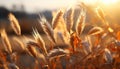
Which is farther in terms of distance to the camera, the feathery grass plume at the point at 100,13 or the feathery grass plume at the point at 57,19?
the feathery grass plume at the point at 100,13

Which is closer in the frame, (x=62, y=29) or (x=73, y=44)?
(x=73, y=44)

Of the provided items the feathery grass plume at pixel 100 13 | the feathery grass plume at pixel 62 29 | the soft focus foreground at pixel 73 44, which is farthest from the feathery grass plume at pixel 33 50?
the feathery grass plume at pixel 100 13

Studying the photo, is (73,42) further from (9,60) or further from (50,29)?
(9,60)

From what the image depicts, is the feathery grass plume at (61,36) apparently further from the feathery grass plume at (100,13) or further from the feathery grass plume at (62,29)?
the feathery grass plume at (100,13)

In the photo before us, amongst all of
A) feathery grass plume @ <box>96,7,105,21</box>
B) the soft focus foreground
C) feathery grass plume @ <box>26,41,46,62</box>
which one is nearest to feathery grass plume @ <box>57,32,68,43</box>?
the soft focus foreground

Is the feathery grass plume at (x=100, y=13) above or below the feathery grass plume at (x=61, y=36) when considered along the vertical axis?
above

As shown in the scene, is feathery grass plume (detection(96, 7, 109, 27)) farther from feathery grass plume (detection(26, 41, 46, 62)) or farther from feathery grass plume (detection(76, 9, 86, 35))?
feathery grass plume (detection(26, 41, 46, 62))

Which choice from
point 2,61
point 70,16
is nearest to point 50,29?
point 70,16

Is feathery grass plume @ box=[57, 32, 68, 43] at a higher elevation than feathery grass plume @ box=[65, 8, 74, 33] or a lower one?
lower

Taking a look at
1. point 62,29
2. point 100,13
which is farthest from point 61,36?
point 100,13

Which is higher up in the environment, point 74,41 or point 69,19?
point 69,19

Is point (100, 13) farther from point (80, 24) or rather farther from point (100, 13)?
point (80, 24)
